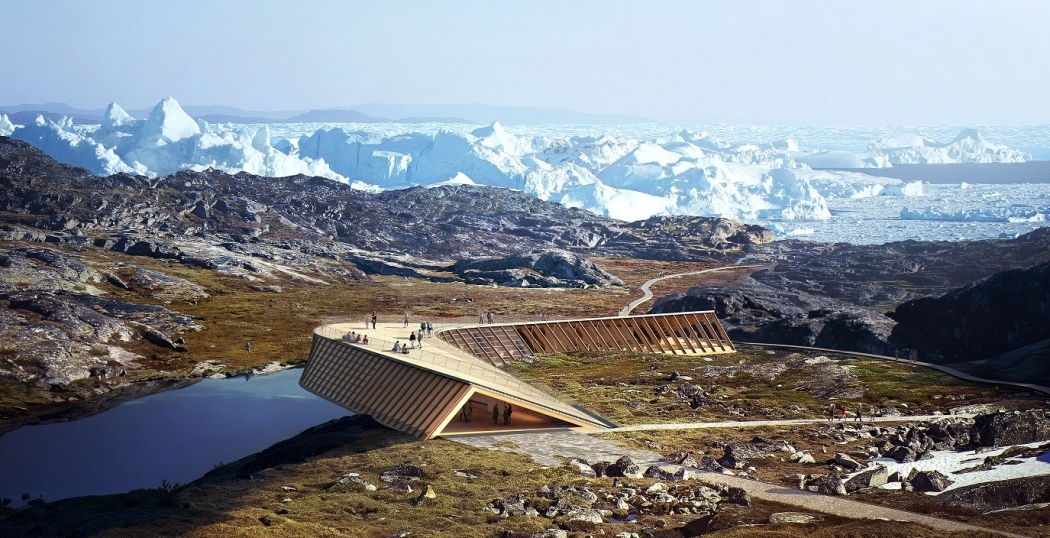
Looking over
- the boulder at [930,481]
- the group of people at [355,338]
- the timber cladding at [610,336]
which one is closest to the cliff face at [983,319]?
the timber cladding at [610,336]

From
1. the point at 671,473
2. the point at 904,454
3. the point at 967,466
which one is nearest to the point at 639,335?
the point at 904,454

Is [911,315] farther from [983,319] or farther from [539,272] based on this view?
[539,272]

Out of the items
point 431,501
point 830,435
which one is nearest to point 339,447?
point 431,501

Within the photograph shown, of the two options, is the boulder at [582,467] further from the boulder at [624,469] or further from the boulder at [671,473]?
the boulder at [671,473]

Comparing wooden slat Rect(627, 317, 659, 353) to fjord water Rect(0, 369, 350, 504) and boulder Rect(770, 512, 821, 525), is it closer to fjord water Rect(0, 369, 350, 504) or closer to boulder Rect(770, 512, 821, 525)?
fjord water Rect(0, 369, 350, 504)

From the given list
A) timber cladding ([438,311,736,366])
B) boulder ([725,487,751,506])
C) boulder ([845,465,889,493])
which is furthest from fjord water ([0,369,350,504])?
boulder ([845,465,889,493])

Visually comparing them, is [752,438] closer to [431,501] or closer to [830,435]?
[830,435]
